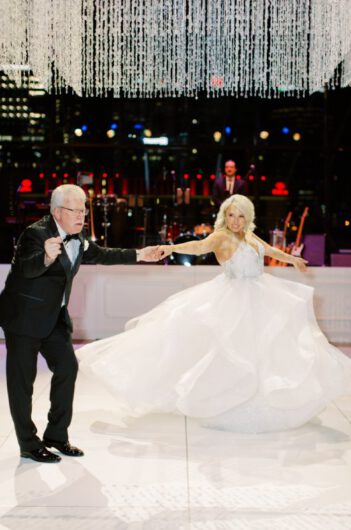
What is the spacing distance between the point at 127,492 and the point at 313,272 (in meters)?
4.57

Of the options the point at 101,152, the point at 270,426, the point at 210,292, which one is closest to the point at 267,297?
the point at 210,292

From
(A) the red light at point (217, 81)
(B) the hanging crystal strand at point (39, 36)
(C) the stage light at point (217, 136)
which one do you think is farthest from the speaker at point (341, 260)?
(C) the stage light at point (217, 136)

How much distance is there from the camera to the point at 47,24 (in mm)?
7078

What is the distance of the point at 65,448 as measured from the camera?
3.87 m

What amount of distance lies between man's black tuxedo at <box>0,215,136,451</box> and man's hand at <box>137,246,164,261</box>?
373 mm

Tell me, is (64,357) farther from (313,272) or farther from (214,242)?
(313,272)

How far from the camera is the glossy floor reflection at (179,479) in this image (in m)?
3.03

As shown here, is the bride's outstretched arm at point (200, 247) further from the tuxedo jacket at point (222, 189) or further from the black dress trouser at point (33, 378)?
the tuxedo jacket at point (222, 189)

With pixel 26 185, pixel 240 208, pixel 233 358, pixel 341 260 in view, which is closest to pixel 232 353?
pixel 233 358

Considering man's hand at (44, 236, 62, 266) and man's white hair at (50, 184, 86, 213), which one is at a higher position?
man's white hair at (50, 184, 86, 213)

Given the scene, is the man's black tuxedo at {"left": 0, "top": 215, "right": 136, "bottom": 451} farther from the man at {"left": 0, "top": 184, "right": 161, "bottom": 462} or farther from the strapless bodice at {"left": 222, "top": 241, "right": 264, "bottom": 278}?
the strapless bodice at {"left": 222, "top": 241, "right": 264, "bottom": 278}

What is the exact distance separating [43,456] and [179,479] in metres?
0.72

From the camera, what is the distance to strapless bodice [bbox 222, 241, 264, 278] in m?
4.74

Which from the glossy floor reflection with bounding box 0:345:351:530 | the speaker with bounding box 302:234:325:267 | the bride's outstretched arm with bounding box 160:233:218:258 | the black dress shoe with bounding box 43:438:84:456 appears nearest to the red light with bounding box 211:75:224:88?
the speaker with bounding box 302:234:325:267
